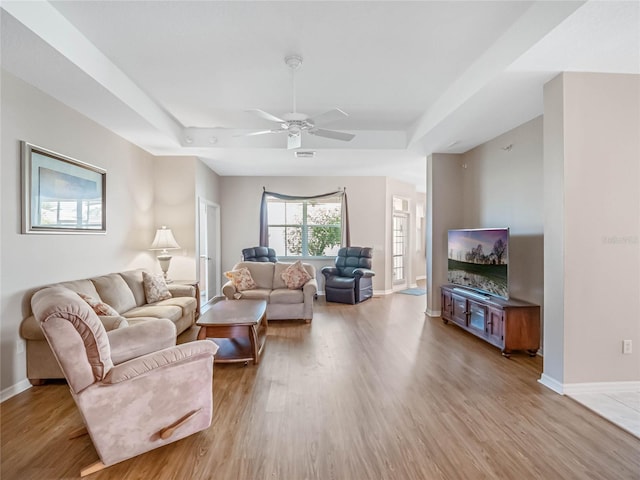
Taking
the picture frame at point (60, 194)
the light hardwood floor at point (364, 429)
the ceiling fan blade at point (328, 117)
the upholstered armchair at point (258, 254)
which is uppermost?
the ceiling fan blade at point (328, 117)

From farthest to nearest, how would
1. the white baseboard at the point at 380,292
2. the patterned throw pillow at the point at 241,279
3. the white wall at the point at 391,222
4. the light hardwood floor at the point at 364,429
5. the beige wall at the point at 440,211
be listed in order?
the white wall at the point at 391,222 → the white baseboard at the point at 380,292 → the beige wall at the point at 440,211 → the patterned throw pillow at the point at 241,279 → the light hardwood floor at the point at 364,429

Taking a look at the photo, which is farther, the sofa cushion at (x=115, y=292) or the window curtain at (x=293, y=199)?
the window curtain at (x=293, y=199)

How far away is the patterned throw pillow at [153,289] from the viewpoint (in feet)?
13.9

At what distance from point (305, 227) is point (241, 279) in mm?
2805

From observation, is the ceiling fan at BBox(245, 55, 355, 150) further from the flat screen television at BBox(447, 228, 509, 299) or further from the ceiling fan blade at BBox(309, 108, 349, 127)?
the flat screen television at BBox(447, 228, 509, 299)

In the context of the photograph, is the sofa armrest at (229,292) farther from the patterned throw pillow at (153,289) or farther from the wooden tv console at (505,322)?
the wooden tv console at (505,322)

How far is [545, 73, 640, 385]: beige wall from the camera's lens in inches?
107

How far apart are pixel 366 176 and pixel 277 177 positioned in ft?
6.76

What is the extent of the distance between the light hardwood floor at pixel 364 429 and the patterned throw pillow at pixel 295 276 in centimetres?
171

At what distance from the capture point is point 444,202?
17.5ft

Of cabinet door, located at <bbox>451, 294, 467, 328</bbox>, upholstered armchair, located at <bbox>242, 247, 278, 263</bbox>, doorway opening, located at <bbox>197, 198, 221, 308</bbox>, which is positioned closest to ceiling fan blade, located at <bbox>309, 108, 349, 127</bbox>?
cabinet door, located at <bbox>451, 294, 467, 328</bbox>

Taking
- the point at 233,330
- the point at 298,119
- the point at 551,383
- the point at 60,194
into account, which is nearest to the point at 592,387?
the point at 551,383

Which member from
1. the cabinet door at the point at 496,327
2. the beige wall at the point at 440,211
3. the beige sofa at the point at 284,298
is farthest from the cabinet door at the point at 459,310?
the beige sofa at the point at 284,298

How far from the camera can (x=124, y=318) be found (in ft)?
9.93
